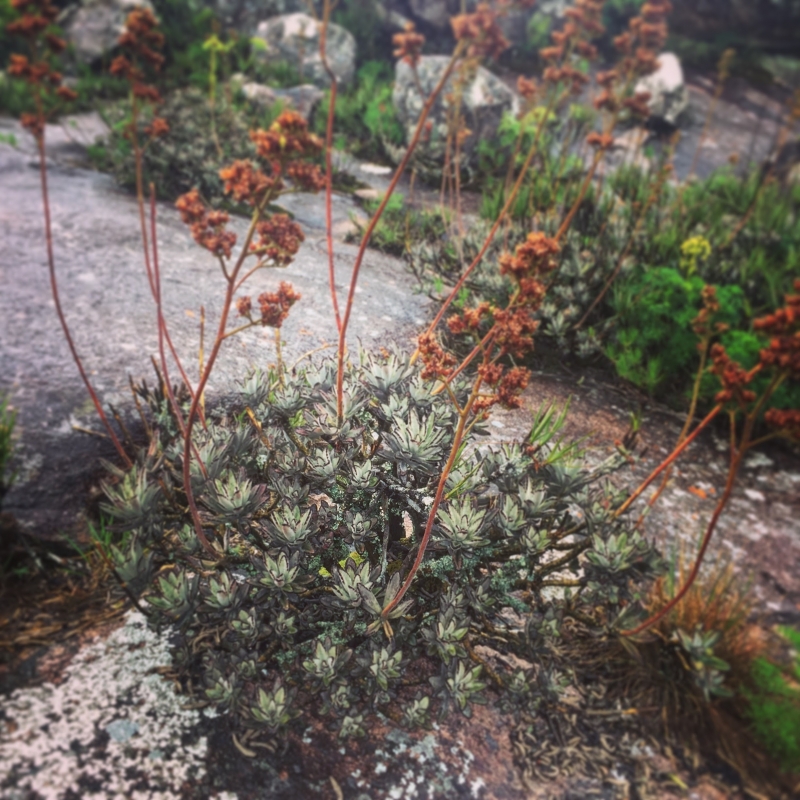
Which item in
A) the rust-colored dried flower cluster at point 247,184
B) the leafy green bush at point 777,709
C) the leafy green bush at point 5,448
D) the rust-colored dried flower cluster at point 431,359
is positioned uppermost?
the rust-colored dried flower cluster at point 247,184

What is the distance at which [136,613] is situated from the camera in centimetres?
187

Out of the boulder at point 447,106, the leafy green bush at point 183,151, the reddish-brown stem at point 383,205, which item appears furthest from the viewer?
the boulder at point 447,106

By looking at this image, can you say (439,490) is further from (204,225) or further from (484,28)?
(484,28)

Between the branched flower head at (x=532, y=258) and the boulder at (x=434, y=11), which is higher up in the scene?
the boulder at (x=434, y=11)

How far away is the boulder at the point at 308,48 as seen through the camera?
818cm

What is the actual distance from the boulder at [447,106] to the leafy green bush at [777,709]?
18.1ft

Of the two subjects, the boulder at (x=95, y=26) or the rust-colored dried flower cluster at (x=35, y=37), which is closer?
the rust-colored dried flower cluster at (x=35, y=37)

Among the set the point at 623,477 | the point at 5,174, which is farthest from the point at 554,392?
the point at 5,174

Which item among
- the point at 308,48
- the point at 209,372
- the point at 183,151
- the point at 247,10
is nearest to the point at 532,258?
the point at 209,372

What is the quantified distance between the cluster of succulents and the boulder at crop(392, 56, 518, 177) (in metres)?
5.04

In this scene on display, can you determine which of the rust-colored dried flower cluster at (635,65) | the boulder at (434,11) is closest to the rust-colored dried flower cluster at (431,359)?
the rust-colored dried flower cluster at (635,65)

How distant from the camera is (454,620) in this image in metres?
1.60

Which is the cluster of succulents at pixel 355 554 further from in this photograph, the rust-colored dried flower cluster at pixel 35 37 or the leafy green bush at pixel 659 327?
the leafy green bush at pixel 659 327

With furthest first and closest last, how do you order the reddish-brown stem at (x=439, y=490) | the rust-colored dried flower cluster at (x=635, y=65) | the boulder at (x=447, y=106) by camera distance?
the boulder at (x=447, y=106), the rust-colored dried flower cluster at (x=635, y=65), the reddish-brown stem at (x=439, y=490)
